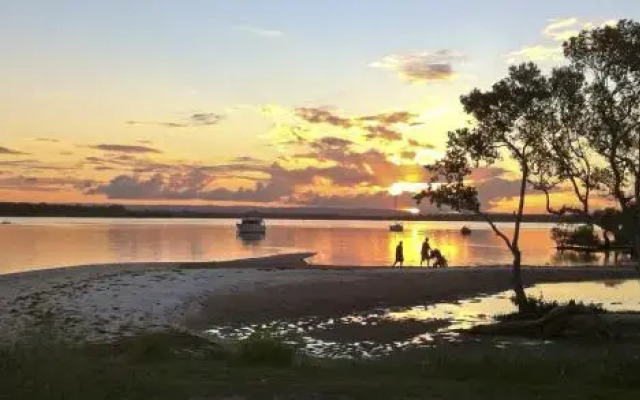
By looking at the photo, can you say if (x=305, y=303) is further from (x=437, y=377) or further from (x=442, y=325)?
(x=437, y=377)

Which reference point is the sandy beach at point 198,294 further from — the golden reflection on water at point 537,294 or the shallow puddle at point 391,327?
the golden reflection on water at point 537,294

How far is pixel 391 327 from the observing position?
2819 centimetres

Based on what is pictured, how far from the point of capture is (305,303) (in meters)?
34.8

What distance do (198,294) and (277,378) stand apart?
22.9 metres

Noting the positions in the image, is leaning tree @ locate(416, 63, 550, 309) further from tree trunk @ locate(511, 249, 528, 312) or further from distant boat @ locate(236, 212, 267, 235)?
distant boat @ locate(236, 212, 267, 235)

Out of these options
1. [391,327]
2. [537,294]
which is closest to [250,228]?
[537,294]

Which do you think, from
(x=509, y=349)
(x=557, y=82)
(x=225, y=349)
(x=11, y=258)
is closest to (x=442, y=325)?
(x=509, y=349)

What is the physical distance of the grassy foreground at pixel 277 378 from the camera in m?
10.7

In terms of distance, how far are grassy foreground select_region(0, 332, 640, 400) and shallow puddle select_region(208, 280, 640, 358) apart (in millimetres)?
6984

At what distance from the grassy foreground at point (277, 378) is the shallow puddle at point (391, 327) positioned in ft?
22.9

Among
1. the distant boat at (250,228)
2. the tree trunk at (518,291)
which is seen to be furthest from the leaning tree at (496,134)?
the distant boat at (250,228)

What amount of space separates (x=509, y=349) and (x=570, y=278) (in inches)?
1307

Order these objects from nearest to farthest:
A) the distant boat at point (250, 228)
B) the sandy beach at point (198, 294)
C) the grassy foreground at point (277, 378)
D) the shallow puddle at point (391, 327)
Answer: the grassy foreground at point (277, 378), the shallow puddle at point (391, 327), the sandy beach at point (198, 294), the distant boat at point (250, 228)

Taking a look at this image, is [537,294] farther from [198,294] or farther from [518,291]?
[198,294]
